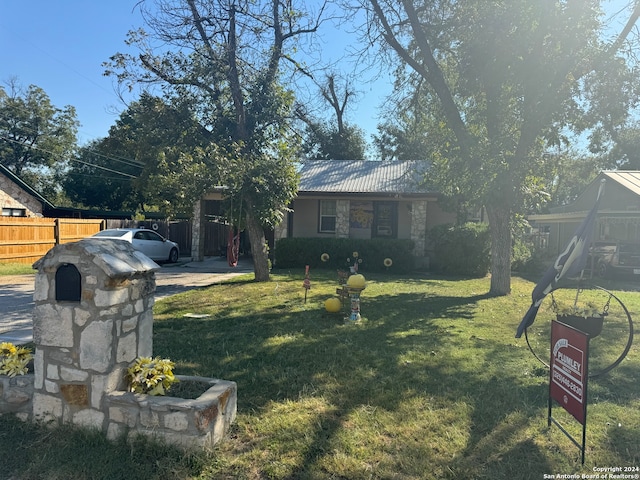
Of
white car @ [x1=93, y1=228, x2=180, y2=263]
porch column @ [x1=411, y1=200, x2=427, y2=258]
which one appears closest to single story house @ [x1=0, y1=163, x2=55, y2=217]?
white car @ [x1=93, y1=228, x2=180, y2=263]

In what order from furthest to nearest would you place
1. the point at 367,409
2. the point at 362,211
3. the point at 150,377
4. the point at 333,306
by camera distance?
the point at 362,211 → the point at 333,306 → the point at 367,409 → the point at 150,377

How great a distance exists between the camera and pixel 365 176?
1677cm

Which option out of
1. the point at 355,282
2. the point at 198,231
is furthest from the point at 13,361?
the point at 198,231

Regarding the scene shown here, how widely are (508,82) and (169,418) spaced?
8.49m

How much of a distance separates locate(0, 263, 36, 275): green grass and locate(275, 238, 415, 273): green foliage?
25.3 feet

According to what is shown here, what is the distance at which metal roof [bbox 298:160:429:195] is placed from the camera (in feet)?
49.2

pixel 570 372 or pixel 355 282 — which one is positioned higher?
pixel 355 282

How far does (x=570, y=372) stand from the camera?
3.02 metres

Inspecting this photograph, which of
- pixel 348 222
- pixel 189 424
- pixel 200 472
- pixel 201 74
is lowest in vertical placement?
pixel 200 472

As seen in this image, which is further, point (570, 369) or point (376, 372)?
point (376, 372)

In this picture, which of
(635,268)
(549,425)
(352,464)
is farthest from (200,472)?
(635,268)

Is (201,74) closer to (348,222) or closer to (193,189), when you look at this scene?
(193,189)

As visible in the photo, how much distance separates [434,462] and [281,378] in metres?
1.84

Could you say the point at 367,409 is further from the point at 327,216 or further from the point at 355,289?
the point at 327,216
